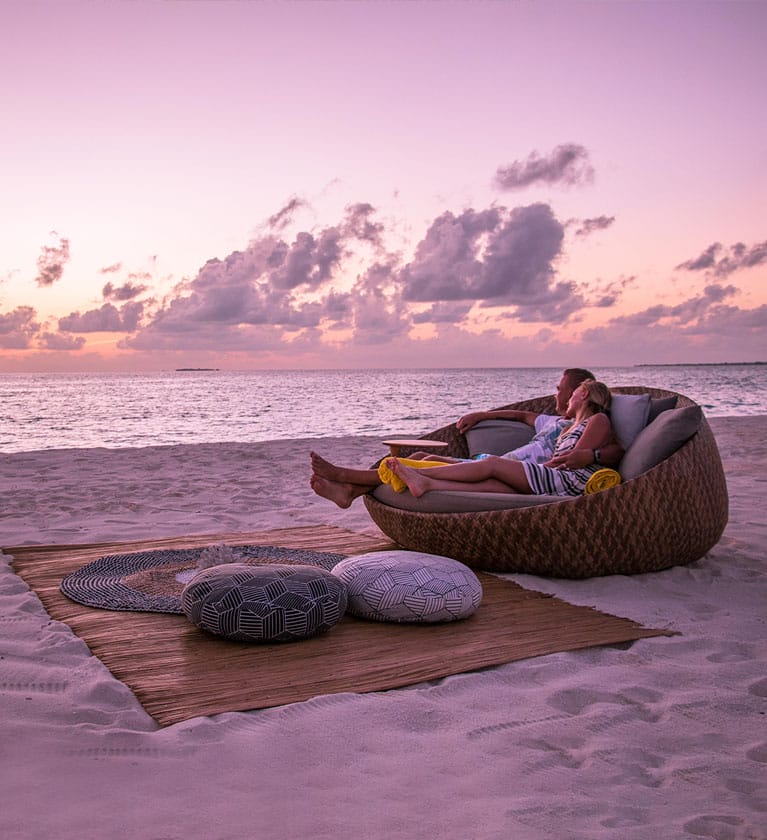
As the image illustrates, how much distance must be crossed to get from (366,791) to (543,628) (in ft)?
4.57

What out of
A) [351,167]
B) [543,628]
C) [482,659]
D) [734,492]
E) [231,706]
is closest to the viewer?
[231,706]

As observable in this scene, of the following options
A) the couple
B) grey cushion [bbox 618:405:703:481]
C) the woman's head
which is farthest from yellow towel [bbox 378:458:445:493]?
grey cushion [bbox 618:405:703:481]

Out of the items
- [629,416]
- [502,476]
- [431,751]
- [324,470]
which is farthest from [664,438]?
[431,751]

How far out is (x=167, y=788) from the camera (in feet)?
5.70

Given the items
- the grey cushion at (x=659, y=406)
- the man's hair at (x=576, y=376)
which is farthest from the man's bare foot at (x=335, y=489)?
the grey cushion at (x=659, y=406)

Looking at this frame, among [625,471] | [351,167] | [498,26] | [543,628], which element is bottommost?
[543,628]

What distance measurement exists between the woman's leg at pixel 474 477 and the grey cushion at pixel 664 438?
59cm

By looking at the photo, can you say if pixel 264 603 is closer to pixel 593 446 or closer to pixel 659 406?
pixel 593 446

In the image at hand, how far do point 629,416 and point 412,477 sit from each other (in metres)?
1.36

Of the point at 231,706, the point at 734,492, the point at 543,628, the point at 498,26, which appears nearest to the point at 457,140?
the point at 498,26

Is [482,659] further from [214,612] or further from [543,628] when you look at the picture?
[214,612]

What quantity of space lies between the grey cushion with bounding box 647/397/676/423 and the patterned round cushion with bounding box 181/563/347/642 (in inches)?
97.3

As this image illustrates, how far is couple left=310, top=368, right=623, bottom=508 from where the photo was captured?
4.12 metres

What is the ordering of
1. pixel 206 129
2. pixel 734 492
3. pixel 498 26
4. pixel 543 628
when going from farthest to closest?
pixel 206 129 → pixel 498 26 → pixel 734 492 → pixel 543 628
